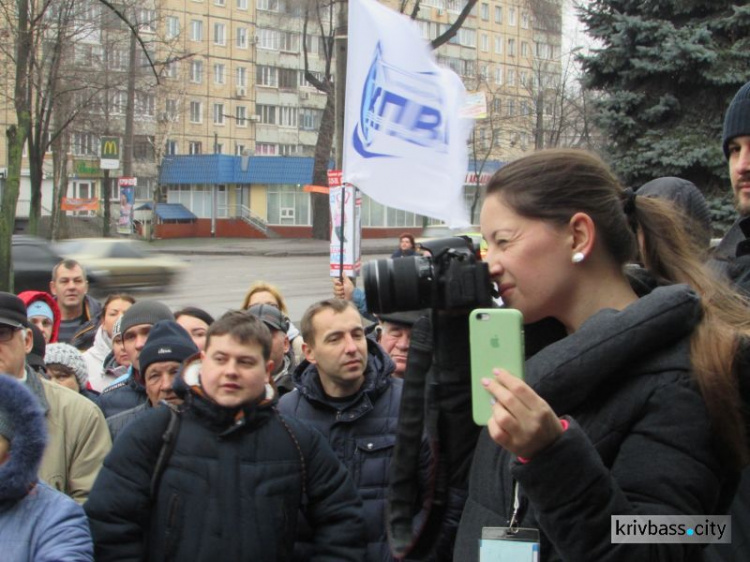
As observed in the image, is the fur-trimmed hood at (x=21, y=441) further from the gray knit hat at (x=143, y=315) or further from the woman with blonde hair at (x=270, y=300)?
the woman with blonde hair at (x=270, y=300)

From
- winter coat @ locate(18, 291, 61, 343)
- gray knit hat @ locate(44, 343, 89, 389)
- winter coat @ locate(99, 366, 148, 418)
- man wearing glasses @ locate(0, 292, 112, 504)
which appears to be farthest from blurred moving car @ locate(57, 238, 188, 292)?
man wearing glasses @ locate(0, 292, 112, 504)

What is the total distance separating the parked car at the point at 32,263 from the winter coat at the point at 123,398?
41.5 ft

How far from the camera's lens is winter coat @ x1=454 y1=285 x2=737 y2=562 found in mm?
1637

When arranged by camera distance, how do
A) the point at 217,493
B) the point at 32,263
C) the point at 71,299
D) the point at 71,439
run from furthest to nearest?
the point at 32,263, the point at 71,299, the point at 71,439, the point at 217,493

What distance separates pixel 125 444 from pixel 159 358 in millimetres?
1208

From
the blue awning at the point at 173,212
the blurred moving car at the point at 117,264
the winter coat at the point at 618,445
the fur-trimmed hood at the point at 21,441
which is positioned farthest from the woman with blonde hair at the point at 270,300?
the blue awning at the point at 173,212

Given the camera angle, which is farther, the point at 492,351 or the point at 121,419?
the point at 121,419

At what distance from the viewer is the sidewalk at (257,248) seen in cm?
4316

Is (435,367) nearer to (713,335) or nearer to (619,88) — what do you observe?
(713,335)

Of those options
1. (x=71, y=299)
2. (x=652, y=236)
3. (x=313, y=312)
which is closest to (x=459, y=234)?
(x=652, y=236)

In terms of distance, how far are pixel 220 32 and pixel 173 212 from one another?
52.6 ft

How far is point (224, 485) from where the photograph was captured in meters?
3.27

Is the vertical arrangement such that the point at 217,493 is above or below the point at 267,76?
below

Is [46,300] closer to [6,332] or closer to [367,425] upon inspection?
[6,332]
